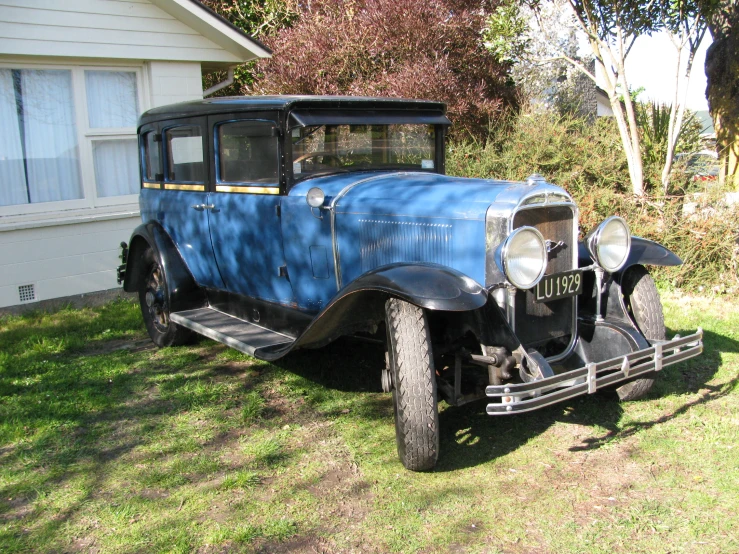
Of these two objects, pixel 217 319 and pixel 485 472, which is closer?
pixel 485 472

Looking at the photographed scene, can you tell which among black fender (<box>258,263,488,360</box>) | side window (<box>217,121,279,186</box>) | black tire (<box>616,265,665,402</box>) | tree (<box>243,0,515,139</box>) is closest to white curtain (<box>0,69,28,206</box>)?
side window (<box>217,121,279,186</box>)

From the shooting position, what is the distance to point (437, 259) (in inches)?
149

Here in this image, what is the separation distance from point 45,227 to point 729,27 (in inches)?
322

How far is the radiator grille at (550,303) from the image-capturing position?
146 inches

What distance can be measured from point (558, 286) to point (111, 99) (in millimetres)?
6011

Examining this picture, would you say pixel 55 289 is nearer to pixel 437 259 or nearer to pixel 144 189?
pixel 144 189

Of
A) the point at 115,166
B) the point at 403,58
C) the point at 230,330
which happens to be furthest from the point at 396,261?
the point at 403,58

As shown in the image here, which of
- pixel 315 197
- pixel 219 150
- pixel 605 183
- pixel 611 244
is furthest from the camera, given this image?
pixel 605 183

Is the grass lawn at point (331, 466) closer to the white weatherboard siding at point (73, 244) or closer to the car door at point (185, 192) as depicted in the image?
the car door at point (185, 192)

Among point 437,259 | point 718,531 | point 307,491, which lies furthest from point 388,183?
point 718,531

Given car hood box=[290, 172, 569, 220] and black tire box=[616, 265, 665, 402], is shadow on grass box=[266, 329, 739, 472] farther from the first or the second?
car hood box=[290, 172, 569, 220]

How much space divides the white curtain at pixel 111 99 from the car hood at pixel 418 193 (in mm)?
4240

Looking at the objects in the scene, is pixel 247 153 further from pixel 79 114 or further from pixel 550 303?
pixel 79 114

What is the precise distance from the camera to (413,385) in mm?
3342
